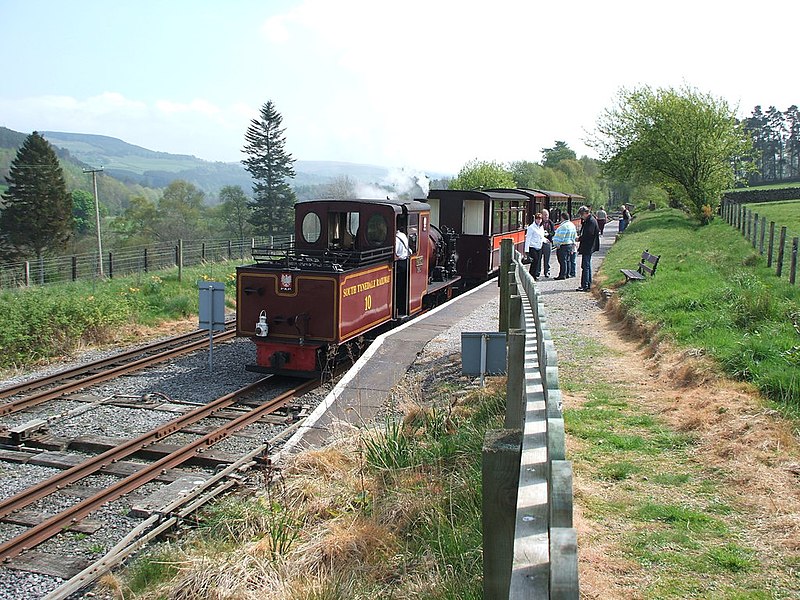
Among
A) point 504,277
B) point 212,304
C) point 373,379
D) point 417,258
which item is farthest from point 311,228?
point 504,277

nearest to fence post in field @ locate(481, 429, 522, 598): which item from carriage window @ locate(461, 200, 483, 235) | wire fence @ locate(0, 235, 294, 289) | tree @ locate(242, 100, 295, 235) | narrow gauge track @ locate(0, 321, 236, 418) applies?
narrow gauge track @ locate(0, 321, 236, 418)

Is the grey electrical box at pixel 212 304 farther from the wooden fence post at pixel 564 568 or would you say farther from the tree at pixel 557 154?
the tree at pixel 557 154

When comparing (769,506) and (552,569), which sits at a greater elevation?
(552,569)

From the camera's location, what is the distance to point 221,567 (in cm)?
535

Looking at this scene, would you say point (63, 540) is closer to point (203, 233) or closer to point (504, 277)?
point (504, 277)

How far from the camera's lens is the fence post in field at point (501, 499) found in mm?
3041

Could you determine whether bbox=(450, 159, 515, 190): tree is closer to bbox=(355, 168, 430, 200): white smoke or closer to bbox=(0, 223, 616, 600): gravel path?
bbox=(355, 168, 430, 200): white smoke

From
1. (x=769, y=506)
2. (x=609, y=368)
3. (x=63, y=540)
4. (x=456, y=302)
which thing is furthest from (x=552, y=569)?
(x=456, y=302)

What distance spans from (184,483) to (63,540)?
1.36m

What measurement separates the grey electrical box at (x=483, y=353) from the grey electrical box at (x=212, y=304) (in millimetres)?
5485

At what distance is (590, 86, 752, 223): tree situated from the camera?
38.7 m

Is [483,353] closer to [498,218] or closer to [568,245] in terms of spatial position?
[568,245]

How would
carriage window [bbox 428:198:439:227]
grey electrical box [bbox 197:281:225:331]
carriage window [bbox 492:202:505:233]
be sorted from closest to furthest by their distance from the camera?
grey electrical box [bbox 197:281:225:331] < carriage window [bbox 428:198:439:227] < carriage window [bbox 492:202:505:233]

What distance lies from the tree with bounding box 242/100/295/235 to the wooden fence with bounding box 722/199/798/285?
40.6 metres
